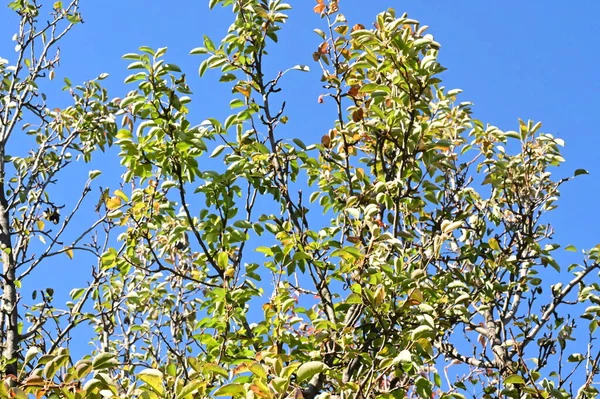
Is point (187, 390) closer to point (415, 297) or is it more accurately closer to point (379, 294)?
point (379, 294)

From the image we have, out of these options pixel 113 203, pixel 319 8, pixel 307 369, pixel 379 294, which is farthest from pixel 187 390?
pixel 319 8

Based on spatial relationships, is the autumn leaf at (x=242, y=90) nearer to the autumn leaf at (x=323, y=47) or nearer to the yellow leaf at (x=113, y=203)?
the autumn leaf at (x=323, y=47)

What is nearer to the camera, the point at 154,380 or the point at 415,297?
the point at 154,380

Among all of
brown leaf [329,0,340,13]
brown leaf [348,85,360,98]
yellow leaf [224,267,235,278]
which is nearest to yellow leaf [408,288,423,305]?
yellow leaf [224,267,235,278]

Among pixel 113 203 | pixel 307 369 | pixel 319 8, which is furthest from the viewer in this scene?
pixel 319 8

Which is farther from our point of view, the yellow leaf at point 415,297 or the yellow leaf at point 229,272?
the yellow leaf at point 229,272

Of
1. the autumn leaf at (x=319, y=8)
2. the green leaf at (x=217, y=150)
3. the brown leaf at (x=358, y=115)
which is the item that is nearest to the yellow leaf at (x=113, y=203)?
the green leaf at (x=217, y=150)

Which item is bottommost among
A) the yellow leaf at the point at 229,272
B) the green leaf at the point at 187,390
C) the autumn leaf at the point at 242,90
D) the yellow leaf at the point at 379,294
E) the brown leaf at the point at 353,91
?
the green leaf at the point at 187,390

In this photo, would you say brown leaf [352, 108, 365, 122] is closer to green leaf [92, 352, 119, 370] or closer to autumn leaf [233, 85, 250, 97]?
autumn leaf [233, 85, 250, 97]

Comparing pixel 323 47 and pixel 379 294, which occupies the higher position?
pixel 323 47

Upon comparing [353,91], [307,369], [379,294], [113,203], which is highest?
[353,91]

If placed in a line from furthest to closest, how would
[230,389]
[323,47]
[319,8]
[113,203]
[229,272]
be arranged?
[319,8] < [323,47] < [113,203] < [229,272] < [230,389]

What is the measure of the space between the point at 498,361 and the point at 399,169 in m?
2.39

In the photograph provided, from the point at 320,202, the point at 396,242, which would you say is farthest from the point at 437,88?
the point at 396,242
